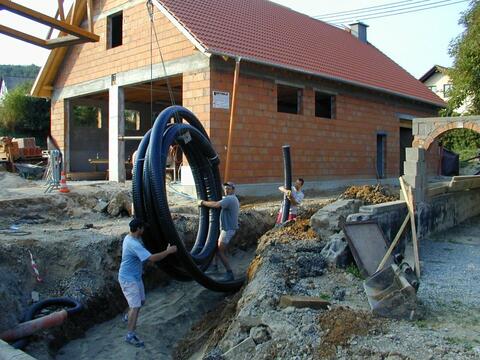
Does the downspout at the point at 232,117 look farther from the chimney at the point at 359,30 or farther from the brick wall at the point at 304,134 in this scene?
the chimney at the point at 359,30

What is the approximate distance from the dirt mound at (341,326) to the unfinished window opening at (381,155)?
1482 cm

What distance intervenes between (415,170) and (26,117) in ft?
92.3

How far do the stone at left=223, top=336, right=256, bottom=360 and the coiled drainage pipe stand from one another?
2.36 m

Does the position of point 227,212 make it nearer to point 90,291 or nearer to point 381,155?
point 90,291

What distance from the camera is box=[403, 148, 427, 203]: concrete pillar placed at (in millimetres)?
9613

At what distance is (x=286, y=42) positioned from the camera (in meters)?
15.9

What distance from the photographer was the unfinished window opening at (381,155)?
1903cm

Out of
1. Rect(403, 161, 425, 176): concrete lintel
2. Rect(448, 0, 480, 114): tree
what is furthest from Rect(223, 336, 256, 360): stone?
Rect(448, 0, 480, 114): tree

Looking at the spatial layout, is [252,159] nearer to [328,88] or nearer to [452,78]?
[328,88]

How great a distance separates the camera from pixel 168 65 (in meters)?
13.5

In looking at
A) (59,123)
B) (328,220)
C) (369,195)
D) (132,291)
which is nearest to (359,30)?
(59,123)

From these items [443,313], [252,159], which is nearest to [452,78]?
[252,159]

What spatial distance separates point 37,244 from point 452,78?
28.2 metres

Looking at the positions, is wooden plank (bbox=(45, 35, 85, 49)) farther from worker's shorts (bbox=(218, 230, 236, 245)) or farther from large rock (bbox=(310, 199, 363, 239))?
large rock (bbox=(310, 199, 363, 239))
